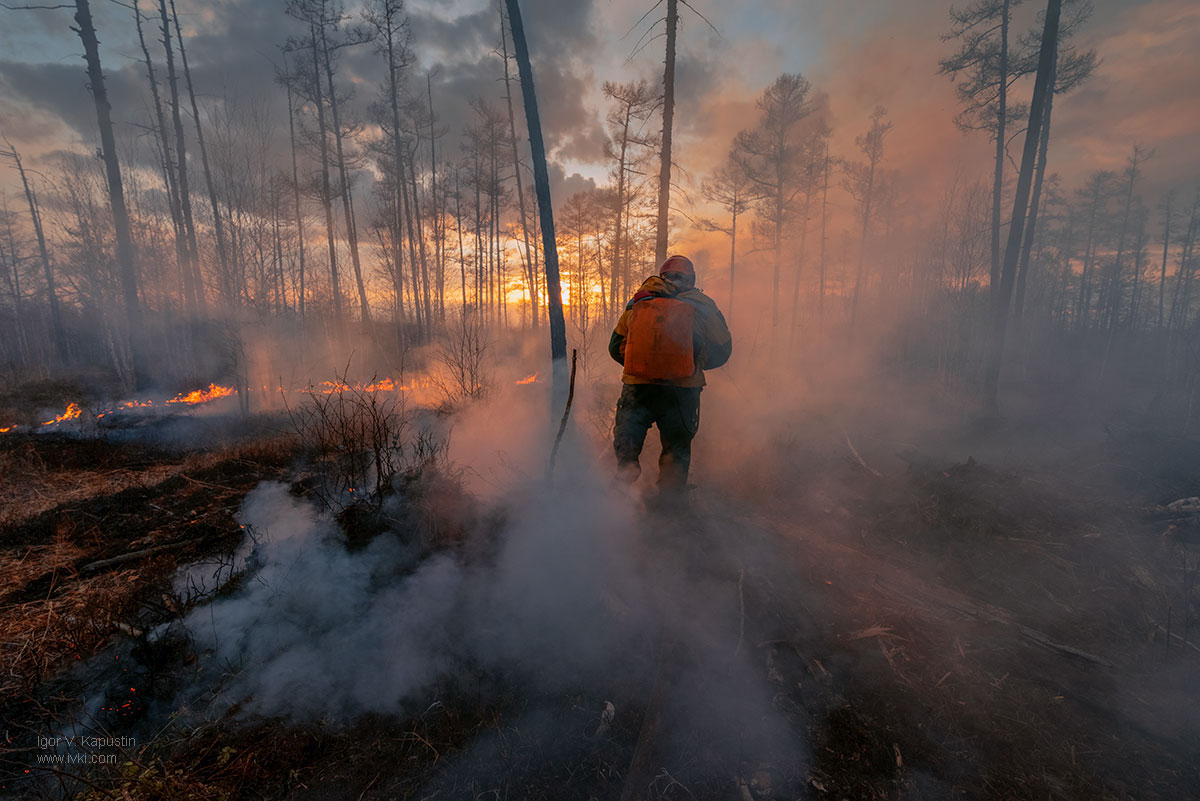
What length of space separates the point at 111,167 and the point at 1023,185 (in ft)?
76.5

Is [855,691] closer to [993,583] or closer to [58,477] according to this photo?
[993,583]

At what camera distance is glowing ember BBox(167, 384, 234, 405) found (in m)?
12.4

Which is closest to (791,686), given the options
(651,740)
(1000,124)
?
(651,740)

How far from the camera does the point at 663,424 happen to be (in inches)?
155

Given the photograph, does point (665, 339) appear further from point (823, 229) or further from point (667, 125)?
point (823, 229)

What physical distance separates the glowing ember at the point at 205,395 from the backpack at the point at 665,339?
14.4 meters

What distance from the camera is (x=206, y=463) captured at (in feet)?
21.2

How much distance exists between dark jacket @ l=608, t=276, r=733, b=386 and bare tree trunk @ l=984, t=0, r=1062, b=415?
9.42 meters

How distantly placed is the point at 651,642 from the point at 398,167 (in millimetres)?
22224

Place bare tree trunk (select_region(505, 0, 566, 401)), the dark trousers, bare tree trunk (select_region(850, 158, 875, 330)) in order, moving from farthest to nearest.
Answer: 1. bare tree trunk (select_region(850, 158, 875, 330))
2. bare tree trunk (select_region(505, 0, 566, 401))
3. the dark trousers

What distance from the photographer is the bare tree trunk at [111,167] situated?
10.9 metres

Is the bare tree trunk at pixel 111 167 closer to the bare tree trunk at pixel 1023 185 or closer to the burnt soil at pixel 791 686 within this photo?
the burnt soil at pixel 791 686

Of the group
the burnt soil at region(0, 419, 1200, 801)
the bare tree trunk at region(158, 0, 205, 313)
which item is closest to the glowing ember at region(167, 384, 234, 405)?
the bare tree trunk at region(158, 0, 205, 313)

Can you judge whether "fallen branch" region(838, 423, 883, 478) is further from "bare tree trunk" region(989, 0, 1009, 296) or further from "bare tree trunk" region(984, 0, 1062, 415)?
"bare tree trunk" region(989, 0, 1009, 296)
